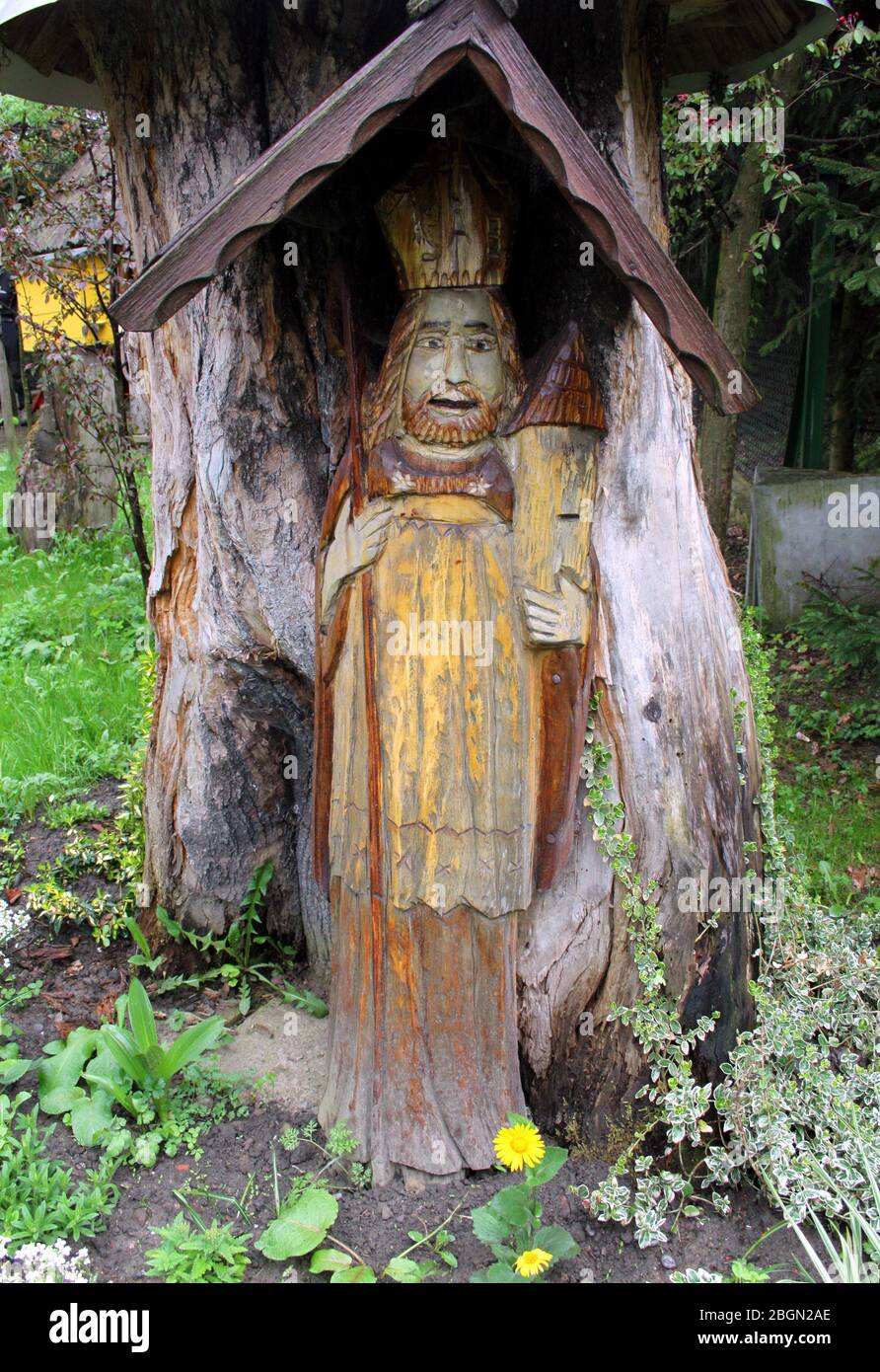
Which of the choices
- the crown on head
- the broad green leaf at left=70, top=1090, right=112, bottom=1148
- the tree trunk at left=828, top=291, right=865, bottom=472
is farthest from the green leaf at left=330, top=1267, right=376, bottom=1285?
the tree trunk at left=828, top=291, right=865, bottom=472

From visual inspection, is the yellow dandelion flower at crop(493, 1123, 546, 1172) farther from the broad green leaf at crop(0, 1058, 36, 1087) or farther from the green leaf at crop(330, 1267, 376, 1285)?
the broad green leaf at crop(0, 1058, 36, 1087)

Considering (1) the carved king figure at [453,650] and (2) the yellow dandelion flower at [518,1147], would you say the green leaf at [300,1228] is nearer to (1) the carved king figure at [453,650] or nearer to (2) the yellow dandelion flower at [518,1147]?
(1) the carved king figure at [453,650]

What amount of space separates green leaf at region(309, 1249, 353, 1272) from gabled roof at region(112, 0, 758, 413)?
2.05 m

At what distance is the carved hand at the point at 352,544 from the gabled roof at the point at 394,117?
642mm

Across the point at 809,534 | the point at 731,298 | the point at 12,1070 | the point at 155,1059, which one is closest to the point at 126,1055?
the point at 155,1059

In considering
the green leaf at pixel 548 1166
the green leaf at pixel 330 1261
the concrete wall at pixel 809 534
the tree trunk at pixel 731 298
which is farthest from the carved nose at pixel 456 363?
the concrete wall at pixel 809 534

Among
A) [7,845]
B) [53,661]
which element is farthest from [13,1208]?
[53,661]

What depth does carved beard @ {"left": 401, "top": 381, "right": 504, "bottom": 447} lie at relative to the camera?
247 cm

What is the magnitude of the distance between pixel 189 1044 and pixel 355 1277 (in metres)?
0.81

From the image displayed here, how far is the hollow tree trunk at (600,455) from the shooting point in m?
2.68

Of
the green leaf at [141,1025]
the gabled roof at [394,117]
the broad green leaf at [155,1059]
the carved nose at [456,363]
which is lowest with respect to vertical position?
the broad green leaf at [155,1059]

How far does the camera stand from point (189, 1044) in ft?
9.64

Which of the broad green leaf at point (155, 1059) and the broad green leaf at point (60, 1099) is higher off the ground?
the broad green leaf at point (155, 1059)

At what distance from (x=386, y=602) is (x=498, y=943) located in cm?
87
